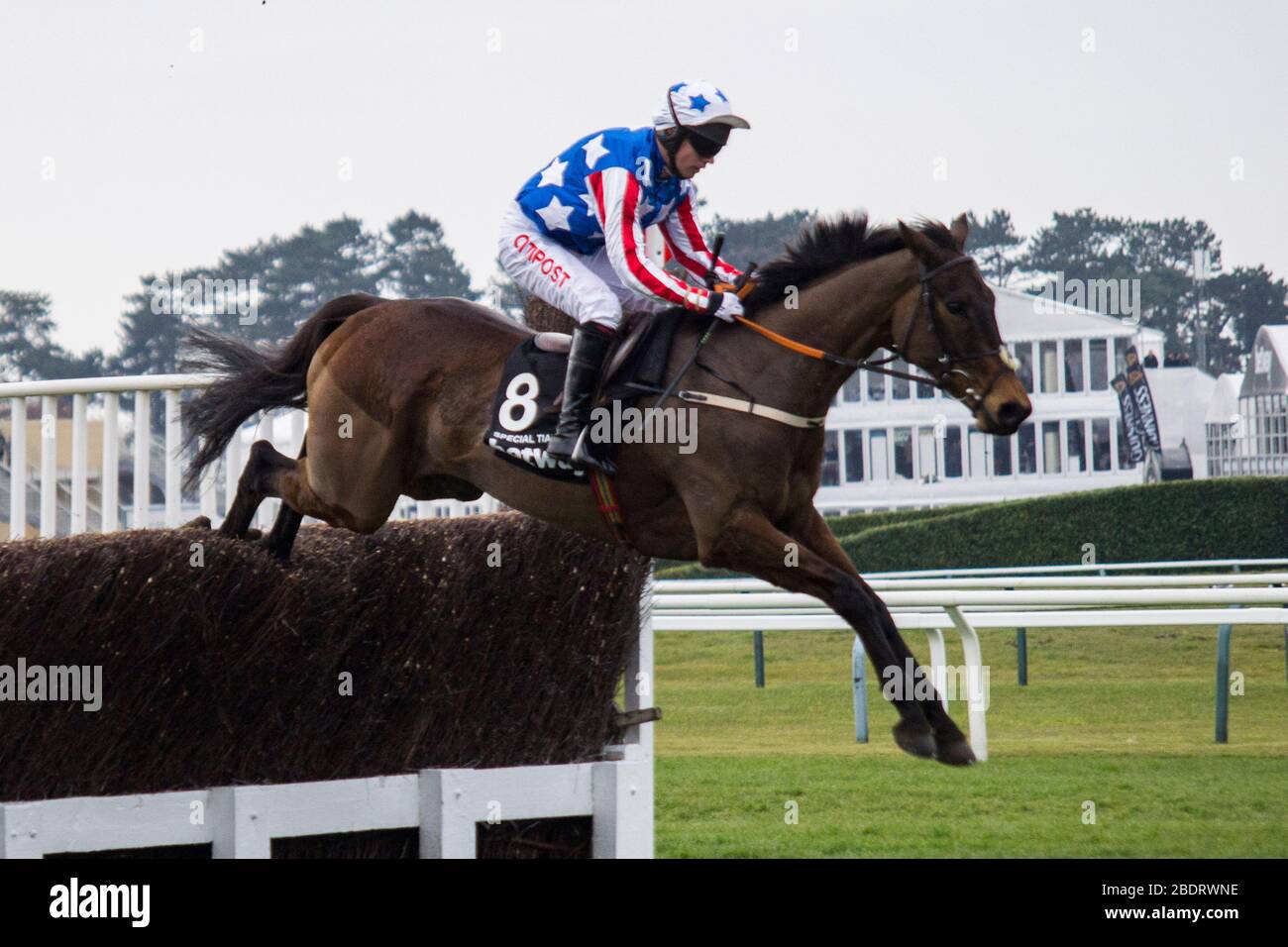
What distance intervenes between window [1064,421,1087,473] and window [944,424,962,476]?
92.4 inches

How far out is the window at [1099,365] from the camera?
1463 inches

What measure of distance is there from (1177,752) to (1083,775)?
3.73ft

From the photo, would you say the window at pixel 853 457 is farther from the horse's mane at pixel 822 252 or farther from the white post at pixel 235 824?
the white post at pixel 235 824

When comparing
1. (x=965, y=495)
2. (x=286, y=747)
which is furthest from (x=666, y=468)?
(x=965, y=495)

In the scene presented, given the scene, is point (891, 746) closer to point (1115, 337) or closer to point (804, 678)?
point (804, 678)

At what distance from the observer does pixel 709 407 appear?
4.66 meters

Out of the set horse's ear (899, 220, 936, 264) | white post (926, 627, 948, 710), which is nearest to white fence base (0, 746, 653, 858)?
horse's ear (899, 220, 936, 264)

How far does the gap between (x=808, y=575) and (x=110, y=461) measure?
2.20 m

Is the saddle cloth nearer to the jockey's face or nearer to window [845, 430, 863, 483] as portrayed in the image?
the jockey's face

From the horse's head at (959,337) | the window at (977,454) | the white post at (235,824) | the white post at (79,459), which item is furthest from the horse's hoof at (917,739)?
the window at (977,454)

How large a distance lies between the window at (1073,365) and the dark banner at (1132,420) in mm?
5623

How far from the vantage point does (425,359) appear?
5273mm

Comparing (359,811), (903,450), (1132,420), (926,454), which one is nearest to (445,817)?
(359,811)

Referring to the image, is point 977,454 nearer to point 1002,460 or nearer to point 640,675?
point 1002,460
